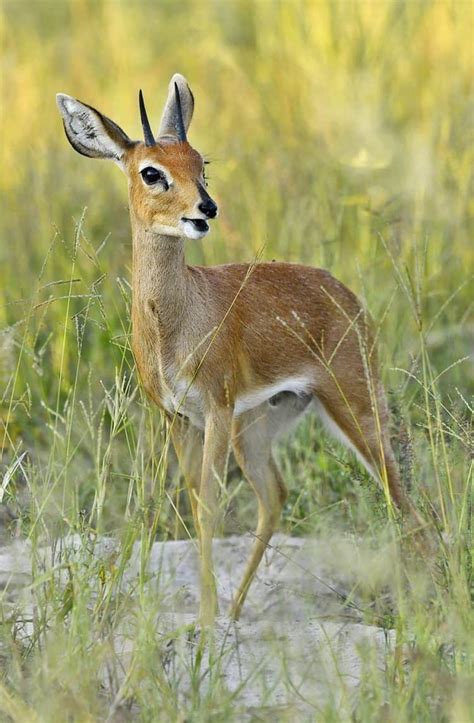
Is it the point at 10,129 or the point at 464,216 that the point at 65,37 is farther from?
the point at 464,216

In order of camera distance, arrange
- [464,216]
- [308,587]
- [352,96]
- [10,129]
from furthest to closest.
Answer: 1. [10,129]
2. [352,96]
3. [464,216]
4. [308,587]

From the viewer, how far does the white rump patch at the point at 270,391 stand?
5238 mm

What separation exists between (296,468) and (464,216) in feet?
8.29

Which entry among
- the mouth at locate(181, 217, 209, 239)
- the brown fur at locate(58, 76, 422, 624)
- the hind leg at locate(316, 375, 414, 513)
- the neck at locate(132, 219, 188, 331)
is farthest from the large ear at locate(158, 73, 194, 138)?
the hind leg at locate(316, 375, 414, 513)

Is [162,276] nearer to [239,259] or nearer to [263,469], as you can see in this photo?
[263,469]

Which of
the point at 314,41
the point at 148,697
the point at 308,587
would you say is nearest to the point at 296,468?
the point at 308,587

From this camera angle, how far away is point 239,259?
7645mm

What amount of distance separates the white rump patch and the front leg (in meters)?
0.21

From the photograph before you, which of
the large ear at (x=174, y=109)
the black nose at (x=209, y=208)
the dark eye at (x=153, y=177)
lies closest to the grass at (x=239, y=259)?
the large ear at (x=174, y=109)

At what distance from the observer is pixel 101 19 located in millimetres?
13695

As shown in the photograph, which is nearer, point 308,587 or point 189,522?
point 308,587

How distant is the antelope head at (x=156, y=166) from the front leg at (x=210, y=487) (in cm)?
75

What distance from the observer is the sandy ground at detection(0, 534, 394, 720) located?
3.69m

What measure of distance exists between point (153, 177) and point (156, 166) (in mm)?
41
